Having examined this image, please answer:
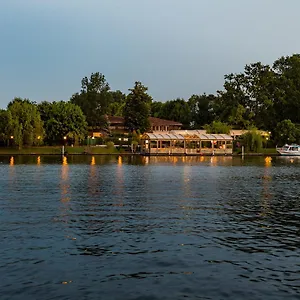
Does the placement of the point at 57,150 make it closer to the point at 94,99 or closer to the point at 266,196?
the point at 94,99

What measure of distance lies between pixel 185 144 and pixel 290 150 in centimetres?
2398

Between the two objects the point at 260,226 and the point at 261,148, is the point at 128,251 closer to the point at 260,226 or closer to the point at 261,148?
the point at 260,226

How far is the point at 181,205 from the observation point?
28.4 meters

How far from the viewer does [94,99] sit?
11969 centimetres

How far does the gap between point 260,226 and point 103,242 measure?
311 inches

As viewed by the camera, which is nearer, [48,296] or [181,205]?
[48,296]

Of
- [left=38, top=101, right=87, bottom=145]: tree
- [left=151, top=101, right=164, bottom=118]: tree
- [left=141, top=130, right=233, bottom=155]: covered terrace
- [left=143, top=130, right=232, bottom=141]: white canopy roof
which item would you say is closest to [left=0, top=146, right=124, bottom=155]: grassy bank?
[left=38, top=101, right=87, bottom=145]: tree

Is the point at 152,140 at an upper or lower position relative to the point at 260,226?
upper

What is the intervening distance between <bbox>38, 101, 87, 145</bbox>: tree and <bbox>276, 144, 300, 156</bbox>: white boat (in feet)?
147

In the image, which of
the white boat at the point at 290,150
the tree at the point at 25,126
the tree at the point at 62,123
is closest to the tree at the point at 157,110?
the tree at the point at 62,123

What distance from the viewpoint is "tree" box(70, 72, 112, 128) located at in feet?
388

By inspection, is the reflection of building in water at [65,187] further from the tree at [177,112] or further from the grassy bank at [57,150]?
the tree at [177,112]

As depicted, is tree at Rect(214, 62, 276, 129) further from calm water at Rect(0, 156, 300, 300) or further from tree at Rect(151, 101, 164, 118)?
calm water at Rect(0, 156, 300, 300)

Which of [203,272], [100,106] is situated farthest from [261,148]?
[203,272]
